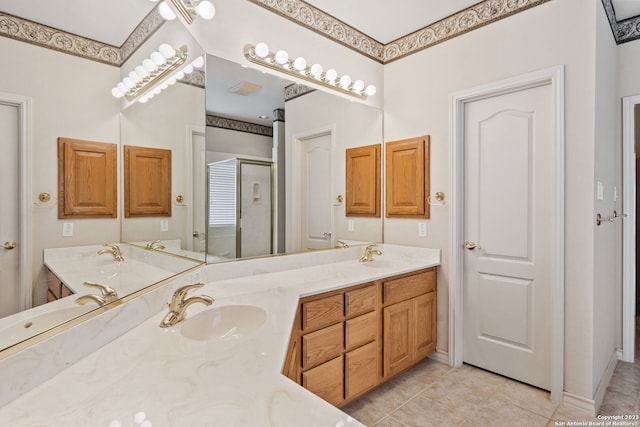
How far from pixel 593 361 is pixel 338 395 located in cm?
153

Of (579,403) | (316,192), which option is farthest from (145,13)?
(579,403)

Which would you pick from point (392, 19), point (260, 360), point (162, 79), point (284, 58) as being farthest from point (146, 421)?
point (392, 19)

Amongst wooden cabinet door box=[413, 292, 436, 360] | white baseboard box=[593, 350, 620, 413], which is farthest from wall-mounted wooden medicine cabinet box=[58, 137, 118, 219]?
white baseboard box=[593, 350, 620, 413]

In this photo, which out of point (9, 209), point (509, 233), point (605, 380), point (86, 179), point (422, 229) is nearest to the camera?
point (9, 209)

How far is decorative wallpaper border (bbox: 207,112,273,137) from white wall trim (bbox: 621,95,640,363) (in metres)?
2.72

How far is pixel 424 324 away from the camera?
252 centimetres

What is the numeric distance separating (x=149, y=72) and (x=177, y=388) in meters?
1.02

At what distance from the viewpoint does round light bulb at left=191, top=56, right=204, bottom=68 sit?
1.80 meters

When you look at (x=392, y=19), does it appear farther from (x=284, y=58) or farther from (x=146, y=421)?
(x=146, y=421)

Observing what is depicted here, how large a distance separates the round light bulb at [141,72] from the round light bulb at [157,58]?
0.13 metres

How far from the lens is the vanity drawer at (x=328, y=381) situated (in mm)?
1721

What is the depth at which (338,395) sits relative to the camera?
1.87m

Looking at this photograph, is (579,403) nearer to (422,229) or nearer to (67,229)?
(422,229)

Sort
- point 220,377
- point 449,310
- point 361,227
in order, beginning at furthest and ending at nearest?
point 361,227
point 449,310
point 220,377
